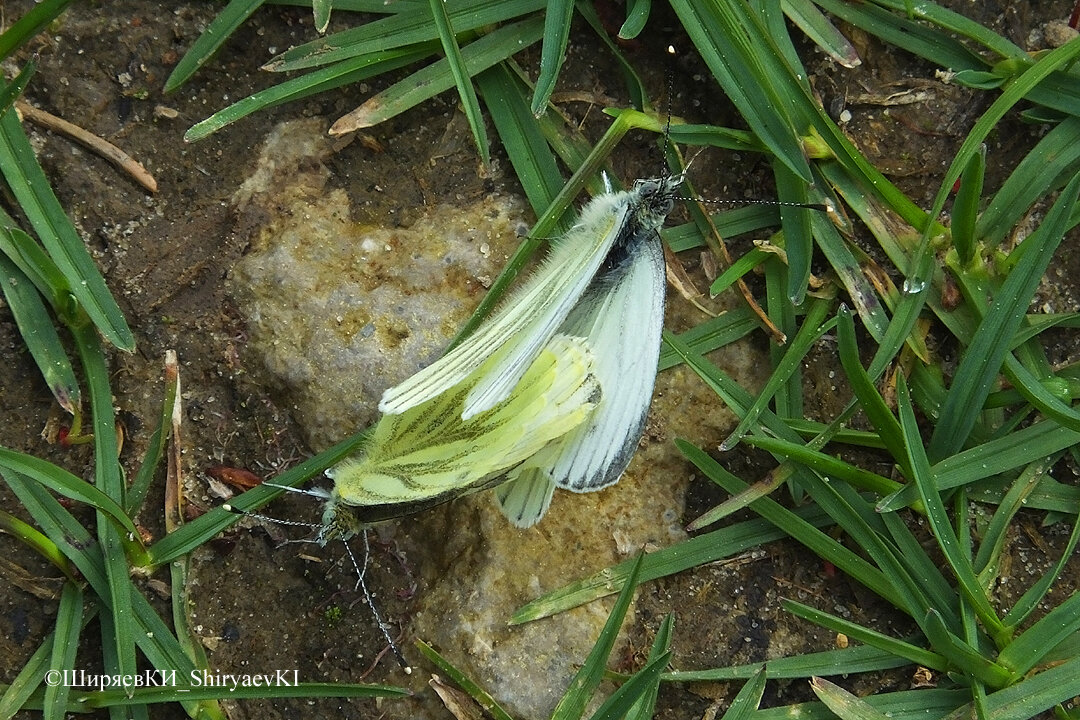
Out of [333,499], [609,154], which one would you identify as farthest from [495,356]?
[609,154]

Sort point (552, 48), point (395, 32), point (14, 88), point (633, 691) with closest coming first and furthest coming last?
point (633, 691) → point (14, 88) → point (552, 48) → point (395, 32)

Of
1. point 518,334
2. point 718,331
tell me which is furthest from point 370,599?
point 718,331

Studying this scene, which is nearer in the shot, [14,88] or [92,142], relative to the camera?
[14,88]

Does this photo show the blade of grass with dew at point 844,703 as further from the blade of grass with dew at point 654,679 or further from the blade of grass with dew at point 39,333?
the blade of grass with dew at point 39,333

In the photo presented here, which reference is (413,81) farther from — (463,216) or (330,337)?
(330,337)

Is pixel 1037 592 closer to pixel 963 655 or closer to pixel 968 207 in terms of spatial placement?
pixel 963 655

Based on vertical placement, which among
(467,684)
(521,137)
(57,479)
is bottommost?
(467,684)

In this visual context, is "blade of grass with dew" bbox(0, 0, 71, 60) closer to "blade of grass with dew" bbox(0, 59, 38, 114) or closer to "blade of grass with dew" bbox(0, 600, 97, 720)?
"blade of grass with dew" bbox(0, 59, 38, 114)
